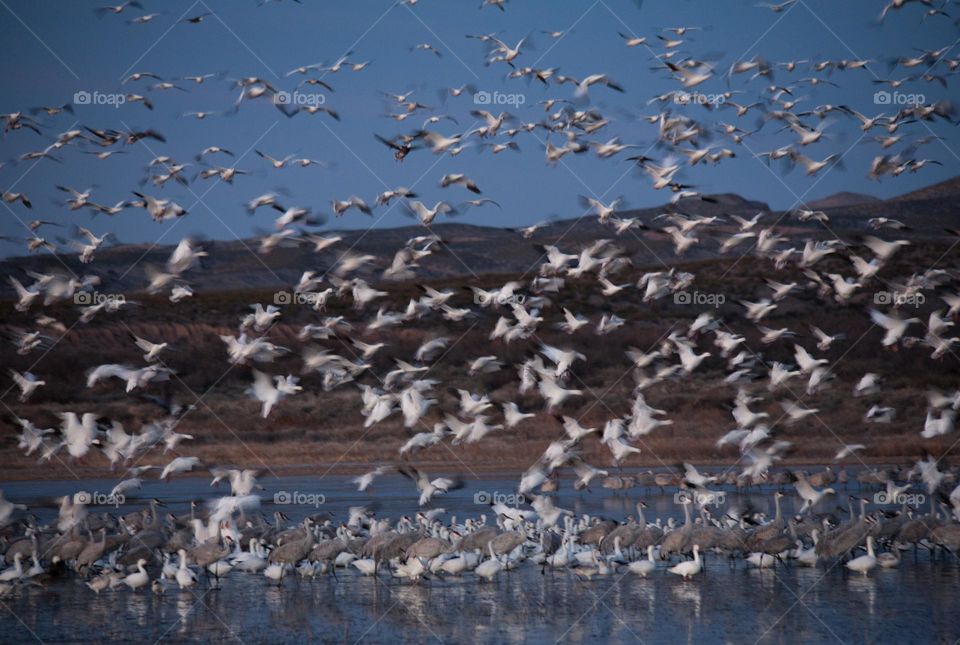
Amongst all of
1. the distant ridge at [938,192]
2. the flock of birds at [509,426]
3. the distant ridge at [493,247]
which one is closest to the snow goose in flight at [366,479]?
the flock of birds at [509,426]

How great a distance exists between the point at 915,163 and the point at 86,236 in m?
17.4

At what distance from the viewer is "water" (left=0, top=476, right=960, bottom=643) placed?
16109 mm

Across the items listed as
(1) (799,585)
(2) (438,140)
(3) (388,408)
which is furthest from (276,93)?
(1) (799,585)

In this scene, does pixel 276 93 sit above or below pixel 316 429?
above

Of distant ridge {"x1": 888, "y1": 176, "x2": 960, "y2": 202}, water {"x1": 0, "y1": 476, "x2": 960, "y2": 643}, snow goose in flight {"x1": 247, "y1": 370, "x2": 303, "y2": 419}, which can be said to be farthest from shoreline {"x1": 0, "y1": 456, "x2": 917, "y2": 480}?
distant ridge {"x1": 888, "y1": 176, "x2": 960, "y2": 202}

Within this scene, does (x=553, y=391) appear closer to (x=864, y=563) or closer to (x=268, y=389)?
(x=268, y=389)

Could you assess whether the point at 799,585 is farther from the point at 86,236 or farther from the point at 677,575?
the point at 86,236

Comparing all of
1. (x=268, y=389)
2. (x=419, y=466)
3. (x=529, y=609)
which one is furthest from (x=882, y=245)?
(x=419, y=466)

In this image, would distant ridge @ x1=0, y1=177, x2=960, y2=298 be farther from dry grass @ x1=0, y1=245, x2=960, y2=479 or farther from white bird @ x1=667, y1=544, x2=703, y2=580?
white bird @ x1=667, y1=544, x2=703, y2=580

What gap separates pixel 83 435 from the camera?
26266 mm

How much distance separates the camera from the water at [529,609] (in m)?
16.1

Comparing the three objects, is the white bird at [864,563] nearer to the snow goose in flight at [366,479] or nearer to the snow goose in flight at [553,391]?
the snow goose in flight at [553,391]

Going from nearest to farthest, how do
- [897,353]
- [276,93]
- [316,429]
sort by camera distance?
[276,93], [316,429], [897,353]

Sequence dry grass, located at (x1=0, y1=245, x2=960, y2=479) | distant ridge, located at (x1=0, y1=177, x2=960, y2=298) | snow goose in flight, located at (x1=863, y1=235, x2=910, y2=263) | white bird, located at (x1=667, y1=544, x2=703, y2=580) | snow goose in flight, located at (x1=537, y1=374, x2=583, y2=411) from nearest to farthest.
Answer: white bird, located at (x1=667, y1=544, x2=703, y2=580) < snow goose in flight, located at (x1=863, y1=235, x2=910, y2=263) < snow goose in flight, located at (x1=537, y1=374, x2=583, y2=411) < dry grass, located at (x1=0, y1=245, x2=960, y2=479) < distant ridge, located at (x1=0, y1=177, x2=960, y2=298)
